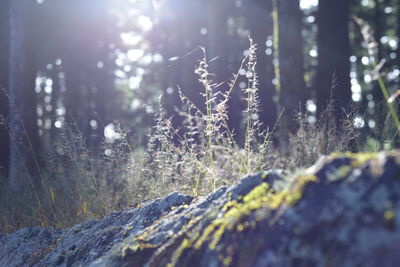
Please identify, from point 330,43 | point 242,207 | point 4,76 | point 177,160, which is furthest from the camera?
point 4,76

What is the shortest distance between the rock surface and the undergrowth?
→ 85 cm

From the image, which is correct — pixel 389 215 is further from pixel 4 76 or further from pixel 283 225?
pixel 4 76

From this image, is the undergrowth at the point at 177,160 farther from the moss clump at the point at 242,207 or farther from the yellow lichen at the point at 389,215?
the yellow lichen at the point at 389,215

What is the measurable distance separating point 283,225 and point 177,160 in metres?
2.96

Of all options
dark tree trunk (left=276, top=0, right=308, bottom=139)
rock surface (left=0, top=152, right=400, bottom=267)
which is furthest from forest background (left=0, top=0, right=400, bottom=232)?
rock surface (left=0, top=152, right=400, bottom=267)

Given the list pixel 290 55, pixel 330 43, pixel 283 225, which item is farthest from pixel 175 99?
pixel 283 225

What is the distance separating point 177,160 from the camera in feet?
16.0

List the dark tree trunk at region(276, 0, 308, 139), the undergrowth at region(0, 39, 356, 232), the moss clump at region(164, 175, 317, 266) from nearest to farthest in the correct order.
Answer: the moss clump at region(164, 175, 317, 266), the undergrowth at region(0, 39, 356, 232), the dark tree trunk at region(276, 0, 308, 139)

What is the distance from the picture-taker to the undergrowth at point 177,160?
12.6 feet

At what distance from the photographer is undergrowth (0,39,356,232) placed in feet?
12.6

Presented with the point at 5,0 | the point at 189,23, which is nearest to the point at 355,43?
the point at 189,23

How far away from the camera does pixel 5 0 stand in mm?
13422

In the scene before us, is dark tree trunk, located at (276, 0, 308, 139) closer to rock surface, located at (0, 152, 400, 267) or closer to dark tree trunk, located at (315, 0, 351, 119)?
dark tree trunk, located at (315, 0, 351, 119)

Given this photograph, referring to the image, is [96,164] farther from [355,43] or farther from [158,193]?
[355,43]
